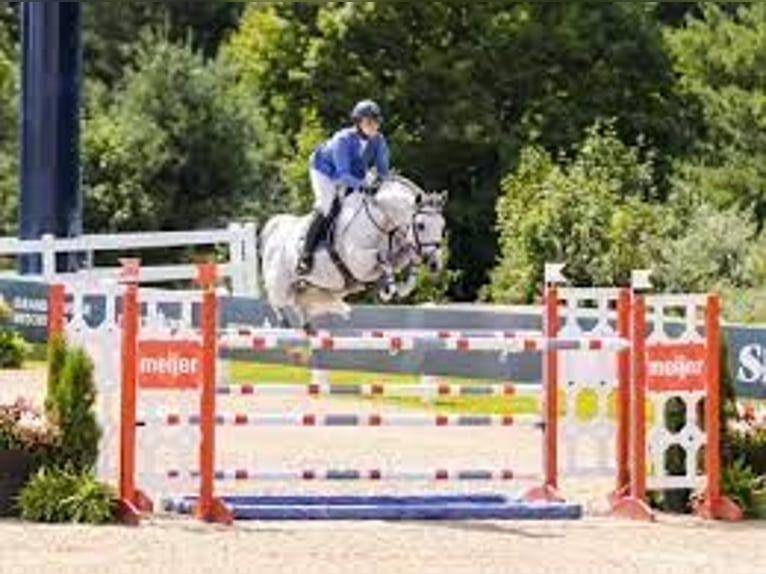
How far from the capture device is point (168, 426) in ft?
47.3

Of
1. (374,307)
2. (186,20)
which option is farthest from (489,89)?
(374,307)

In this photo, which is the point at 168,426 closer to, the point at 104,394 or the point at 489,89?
the point at 104,394

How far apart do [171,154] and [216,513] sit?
33.4m

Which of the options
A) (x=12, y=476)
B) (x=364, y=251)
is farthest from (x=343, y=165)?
(x=12, y=476)

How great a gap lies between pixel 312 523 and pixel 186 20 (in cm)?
5540

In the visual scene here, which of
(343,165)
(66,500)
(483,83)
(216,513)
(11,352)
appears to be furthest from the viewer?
(483,83)

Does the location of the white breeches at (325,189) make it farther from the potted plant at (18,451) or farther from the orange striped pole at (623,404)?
the potted plant at (18,451)

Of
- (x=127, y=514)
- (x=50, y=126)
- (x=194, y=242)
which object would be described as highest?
(x=50, y=126)

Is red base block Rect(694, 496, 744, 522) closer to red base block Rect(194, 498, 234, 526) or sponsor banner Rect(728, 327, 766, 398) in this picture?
red base block Rect(194, 498, 234, 526)

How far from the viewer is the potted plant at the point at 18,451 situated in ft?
45.8

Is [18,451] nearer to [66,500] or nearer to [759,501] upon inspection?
[66,500]

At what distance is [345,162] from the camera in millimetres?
18438

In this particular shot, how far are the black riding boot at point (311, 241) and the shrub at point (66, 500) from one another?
19.2ft

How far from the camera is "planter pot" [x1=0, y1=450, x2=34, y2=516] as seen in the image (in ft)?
45.8
